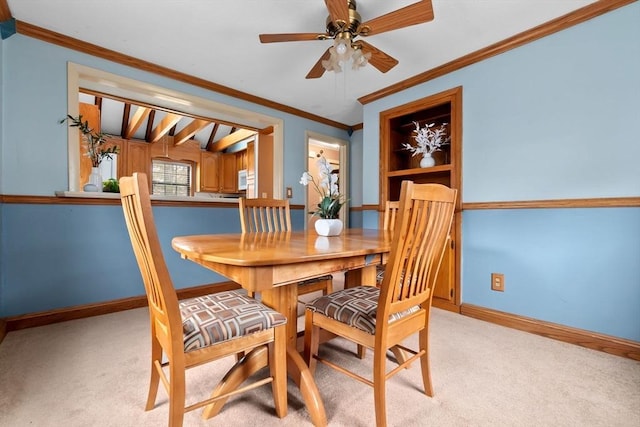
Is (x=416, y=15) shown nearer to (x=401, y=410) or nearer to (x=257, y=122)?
(x=401, y=410)

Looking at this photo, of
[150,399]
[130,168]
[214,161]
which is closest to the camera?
[150,399]

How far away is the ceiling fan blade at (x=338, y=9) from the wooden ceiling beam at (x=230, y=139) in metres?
3.52

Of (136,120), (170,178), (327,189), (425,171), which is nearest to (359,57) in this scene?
(327,189)

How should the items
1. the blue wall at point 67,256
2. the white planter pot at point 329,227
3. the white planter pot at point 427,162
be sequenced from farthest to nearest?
the white planter pot at point 427,162 → the blue wall at point 67,256 → the white planter pot at point 329,227

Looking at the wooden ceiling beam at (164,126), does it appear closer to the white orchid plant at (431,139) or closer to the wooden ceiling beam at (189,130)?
the wooden ceiling beam at (189,130)

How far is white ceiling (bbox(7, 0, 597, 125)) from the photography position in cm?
183

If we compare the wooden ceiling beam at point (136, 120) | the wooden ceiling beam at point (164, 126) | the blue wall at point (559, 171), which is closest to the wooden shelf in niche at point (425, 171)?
the blue wall at point (559, 171)

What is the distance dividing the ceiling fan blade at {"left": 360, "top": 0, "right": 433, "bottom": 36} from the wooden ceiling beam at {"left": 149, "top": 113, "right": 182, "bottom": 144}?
3.21 m

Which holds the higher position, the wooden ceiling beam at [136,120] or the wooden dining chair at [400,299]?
the wooden ceiling beam at [136,120]

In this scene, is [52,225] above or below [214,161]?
below

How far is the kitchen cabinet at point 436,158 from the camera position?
251 centimetres

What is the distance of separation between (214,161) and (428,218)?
19.0 feet

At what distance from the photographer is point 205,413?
1.13 metres

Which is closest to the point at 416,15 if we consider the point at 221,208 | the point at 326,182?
the point at 326,182
